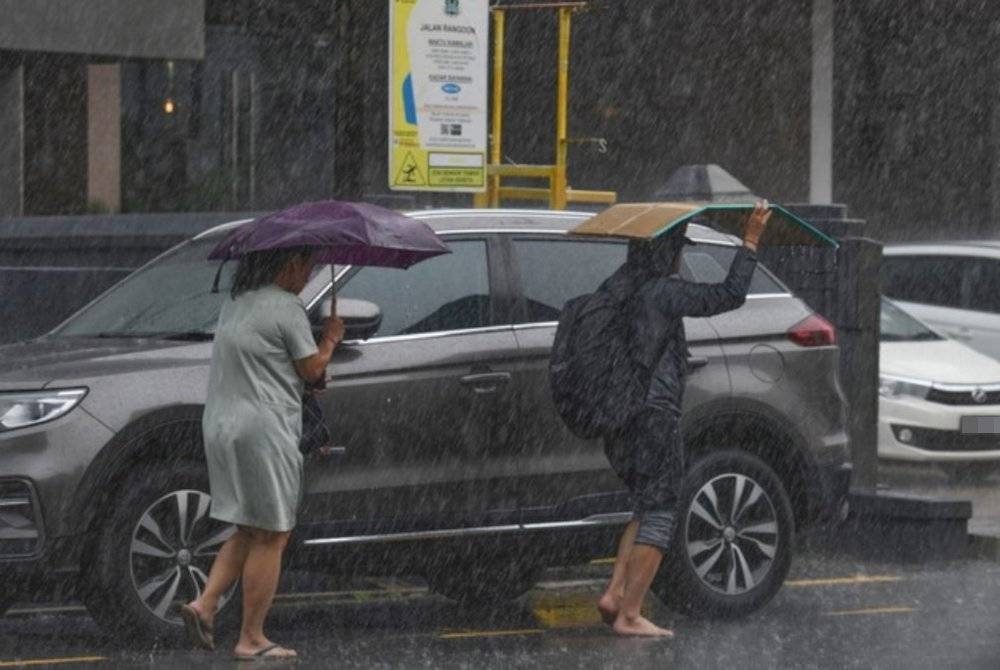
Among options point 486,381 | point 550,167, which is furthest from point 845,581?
point 550,167

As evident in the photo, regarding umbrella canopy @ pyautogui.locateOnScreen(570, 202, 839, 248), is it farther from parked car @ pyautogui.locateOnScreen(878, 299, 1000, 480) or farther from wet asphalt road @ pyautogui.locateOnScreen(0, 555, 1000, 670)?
parked car @ pyautogui.locateOnScreen(878, 299, 1000, 480)

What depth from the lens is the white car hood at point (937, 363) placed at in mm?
15117

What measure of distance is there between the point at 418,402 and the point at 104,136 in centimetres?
1225

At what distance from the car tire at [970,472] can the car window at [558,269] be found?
→ 251 inches

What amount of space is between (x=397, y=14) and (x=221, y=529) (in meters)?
4.28

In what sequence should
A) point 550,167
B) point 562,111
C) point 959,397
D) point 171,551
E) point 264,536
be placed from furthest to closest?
point 562,111 → point 959,397 → point 550,167 → point 171,551 → point 264,536

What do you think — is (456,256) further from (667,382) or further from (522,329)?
(667,382)

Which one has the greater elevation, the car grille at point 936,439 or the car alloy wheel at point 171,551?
the car alloy wheel at point 171,551

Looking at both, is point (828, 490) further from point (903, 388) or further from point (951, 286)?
point (951, 286)

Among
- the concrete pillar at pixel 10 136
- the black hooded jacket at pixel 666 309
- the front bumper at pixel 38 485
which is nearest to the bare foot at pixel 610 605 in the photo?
the black hooded jacket at pixel 666 309

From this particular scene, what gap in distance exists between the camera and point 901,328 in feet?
52.8

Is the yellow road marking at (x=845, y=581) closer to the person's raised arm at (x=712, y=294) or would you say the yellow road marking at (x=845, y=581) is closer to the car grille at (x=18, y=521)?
the person's raised arm at (x=712, y=294)

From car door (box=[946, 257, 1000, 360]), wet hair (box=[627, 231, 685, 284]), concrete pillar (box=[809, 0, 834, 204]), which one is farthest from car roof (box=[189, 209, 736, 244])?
concrete pillar (box=[809, 0, 834, 204])

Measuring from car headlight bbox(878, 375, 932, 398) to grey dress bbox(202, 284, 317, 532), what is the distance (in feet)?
25.1
